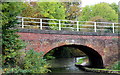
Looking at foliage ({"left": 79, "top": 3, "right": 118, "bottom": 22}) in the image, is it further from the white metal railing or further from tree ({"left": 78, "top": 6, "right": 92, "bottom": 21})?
the white metal railing

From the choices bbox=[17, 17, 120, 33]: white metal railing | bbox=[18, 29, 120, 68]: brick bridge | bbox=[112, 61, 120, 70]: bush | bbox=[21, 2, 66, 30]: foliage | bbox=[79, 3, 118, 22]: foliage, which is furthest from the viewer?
bbox=[79, 3, 118, 22]: foliage

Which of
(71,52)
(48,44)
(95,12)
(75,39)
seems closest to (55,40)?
(48,44)

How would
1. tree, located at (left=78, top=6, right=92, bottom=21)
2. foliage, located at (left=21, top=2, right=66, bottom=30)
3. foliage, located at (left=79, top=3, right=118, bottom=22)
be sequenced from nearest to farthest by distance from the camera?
foliage, located at (left=21, top=2, right=66, bottom=30)
foliage, located at (left=79, top=3, right=118, bottom=22)
tree, located at (left=78, top=6, right=92, bottom=21)

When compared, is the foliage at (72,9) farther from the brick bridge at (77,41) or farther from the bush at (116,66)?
the bush at (116,66)

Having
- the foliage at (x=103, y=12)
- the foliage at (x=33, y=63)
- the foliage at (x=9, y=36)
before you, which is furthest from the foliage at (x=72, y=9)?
the foliage at (x=9, y=36)

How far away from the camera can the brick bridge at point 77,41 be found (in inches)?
481

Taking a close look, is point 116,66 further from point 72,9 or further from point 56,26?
point 72,9

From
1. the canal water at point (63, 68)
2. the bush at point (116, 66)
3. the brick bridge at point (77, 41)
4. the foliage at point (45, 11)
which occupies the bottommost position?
the canal water at point (63, 68)

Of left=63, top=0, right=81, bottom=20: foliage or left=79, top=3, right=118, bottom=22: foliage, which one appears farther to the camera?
left=63, top=0, right=81, bottom=20: foliage

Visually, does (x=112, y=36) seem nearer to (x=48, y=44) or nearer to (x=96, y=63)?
(x=96, y=63)

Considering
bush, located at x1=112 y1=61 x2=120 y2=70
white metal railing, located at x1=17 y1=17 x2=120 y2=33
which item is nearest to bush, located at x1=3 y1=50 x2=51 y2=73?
white metal railing, located at x1=17 y1=17 x2=120 y2=33

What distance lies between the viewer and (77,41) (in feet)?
44.1

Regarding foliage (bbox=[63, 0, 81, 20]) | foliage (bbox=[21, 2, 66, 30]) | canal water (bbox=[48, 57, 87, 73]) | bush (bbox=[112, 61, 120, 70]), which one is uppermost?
foliage (bbox=[63, 0, 81, 20])

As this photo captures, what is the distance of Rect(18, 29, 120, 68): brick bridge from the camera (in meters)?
12.2
